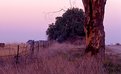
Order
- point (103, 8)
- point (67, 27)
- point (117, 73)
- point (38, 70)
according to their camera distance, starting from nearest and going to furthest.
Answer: point (38, 70) < point (117, 73) < point (103, 8) < point (67, 27)

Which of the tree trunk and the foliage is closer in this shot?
the tree trunk

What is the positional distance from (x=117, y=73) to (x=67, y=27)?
138 feet

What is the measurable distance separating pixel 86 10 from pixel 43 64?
6730mm

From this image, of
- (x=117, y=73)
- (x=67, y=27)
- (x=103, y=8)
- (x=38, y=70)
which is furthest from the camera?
(x=67, y=27)

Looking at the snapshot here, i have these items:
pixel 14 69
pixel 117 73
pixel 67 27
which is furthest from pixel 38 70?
pixel 67 27

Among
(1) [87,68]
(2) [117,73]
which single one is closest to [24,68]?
(1) [87,68]

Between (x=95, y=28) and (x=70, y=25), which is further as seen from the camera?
(x=70, y=25)

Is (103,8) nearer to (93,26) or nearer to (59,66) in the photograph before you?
(93,26)

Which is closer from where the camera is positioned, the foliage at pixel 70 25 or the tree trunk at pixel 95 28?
the tree trunk at pixel 95 28

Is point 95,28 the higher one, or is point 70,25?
point 70,25

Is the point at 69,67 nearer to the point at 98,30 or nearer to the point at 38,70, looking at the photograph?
the point at 38,70

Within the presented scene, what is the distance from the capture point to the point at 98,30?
22.3 metres

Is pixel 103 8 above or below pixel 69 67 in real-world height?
above

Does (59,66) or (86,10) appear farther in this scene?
(86,10)
